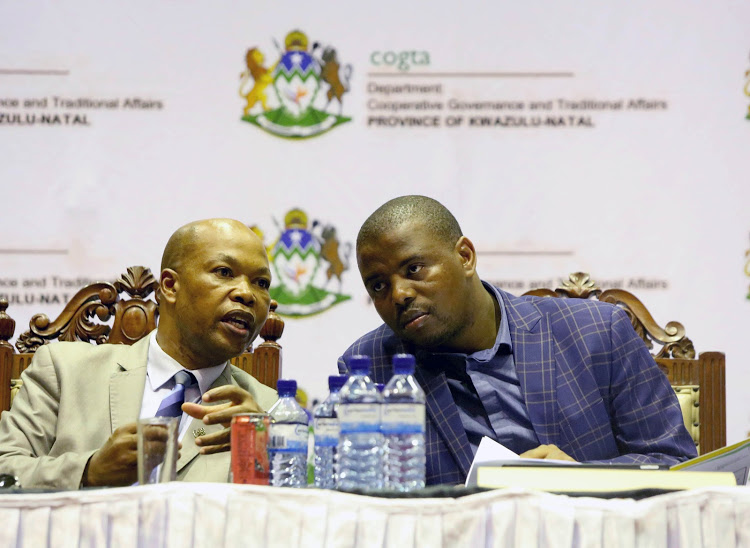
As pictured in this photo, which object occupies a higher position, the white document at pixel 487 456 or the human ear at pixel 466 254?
the human ear at pixel 466 254

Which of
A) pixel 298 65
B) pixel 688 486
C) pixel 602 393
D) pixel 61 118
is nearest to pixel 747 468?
pixel 688 486

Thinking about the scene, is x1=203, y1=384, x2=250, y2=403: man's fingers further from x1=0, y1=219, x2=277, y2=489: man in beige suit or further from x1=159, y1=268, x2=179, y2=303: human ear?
x1=159, y1=268, x2=179, y2=303: human ear

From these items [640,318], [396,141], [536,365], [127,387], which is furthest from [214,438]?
[396,141]

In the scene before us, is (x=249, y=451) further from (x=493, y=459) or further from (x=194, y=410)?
(x=493, y=459)

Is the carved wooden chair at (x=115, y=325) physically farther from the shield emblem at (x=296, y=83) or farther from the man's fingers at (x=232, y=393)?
the shield emblem at (x=296, y=83)

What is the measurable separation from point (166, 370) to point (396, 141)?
50.1 inches

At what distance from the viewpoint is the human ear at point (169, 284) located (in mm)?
2240

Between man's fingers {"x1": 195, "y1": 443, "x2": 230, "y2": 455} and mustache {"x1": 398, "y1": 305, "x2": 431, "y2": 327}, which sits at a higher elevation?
mustache {"x1": 398, "y1": 305, "x2": 431, "y2": 327}

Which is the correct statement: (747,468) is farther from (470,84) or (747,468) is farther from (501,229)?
(470,84)

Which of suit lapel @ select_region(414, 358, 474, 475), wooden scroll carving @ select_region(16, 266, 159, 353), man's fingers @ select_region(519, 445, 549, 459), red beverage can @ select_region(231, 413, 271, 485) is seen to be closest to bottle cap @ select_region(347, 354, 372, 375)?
red beverage can @ select_region(231, 413, 271, 485)

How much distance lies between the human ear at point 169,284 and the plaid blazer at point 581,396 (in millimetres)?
497

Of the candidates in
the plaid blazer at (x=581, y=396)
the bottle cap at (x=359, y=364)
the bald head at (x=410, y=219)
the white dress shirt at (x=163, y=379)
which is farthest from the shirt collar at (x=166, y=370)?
the bottle cap at (x=359, y=364)

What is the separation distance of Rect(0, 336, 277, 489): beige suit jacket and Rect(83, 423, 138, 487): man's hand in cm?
32

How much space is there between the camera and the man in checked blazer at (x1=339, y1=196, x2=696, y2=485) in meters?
2.00
